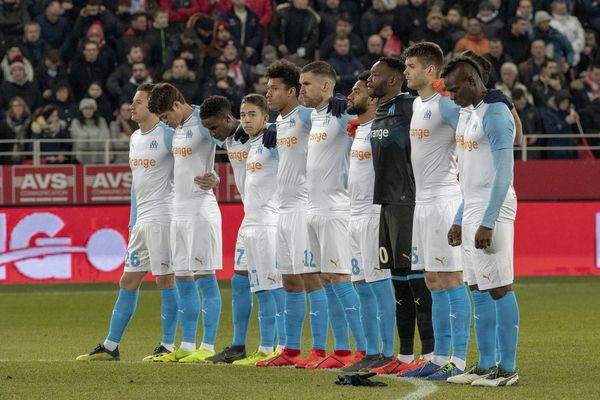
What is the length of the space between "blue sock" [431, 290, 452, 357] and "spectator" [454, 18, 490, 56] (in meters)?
14.2

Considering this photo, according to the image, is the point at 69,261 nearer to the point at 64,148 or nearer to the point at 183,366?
the point at 64,148

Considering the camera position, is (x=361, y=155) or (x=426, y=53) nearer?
(x=426, y=53)

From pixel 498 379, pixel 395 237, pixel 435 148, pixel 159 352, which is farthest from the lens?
pixel 159 352

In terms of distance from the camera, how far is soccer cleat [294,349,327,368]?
1127 centimetres

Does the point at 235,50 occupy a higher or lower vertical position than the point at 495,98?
higher

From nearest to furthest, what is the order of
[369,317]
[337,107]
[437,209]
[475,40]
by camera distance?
1. [437,209]
2. [369,317]
3. [337,107]
4. [475,40]

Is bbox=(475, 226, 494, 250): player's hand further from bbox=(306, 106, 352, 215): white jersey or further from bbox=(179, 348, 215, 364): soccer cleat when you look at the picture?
bbox=(179, 348, 215, 364): soccer cleat

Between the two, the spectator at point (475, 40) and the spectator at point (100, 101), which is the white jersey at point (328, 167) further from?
the spectator at point (475, 40)

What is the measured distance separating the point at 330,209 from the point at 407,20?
13653 mm

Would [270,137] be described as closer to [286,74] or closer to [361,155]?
[286,74]

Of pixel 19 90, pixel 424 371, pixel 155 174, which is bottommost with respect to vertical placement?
pixel 424 371

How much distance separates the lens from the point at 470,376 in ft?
32.2

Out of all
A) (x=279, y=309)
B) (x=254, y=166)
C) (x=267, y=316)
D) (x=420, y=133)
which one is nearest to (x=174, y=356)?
(x=267, y=316)

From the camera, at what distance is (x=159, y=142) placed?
12.7 m
